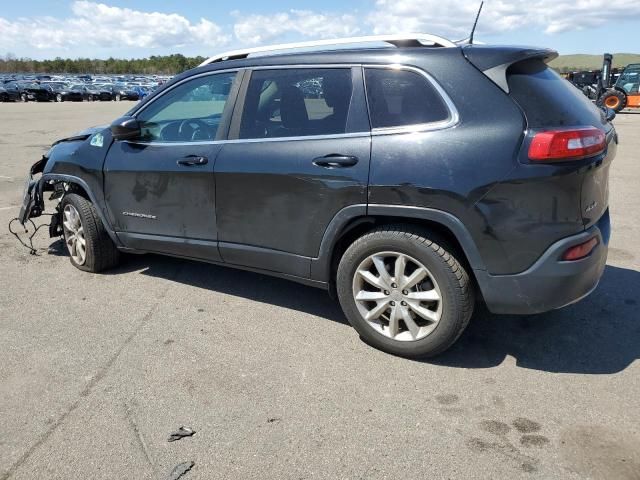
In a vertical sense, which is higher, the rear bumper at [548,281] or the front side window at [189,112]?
the front side window at [189,112]

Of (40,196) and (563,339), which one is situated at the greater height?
(40,196)

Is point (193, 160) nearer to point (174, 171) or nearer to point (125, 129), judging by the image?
point (174, 171)

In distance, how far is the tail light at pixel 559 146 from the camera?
2855 millimetres

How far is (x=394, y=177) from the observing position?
3.17 meters

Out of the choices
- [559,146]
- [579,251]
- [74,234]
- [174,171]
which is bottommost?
[74,234]

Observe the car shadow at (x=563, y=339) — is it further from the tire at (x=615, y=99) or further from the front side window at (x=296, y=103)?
the tire at (x=615, y=99)

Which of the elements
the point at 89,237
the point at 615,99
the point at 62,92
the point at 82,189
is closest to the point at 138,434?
the point at 89,237

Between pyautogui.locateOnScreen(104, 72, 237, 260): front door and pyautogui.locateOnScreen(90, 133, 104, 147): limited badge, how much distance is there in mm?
210


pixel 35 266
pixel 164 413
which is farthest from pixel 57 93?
pixel 164 413

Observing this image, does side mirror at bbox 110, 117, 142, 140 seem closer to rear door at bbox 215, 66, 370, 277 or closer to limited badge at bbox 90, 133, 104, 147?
limited badge at bbox 90, 133, 104, 147

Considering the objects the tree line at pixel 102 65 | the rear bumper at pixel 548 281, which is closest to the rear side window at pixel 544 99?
the rear bumper at pixel 548 281

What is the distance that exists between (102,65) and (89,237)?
152m

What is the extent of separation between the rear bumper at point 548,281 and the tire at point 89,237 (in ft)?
10.8

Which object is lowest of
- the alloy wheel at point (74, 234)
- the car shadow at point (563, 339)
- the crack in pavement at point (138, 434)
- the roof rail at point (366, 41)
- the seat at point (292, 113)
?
the crack in pavement at point (138, 434)
